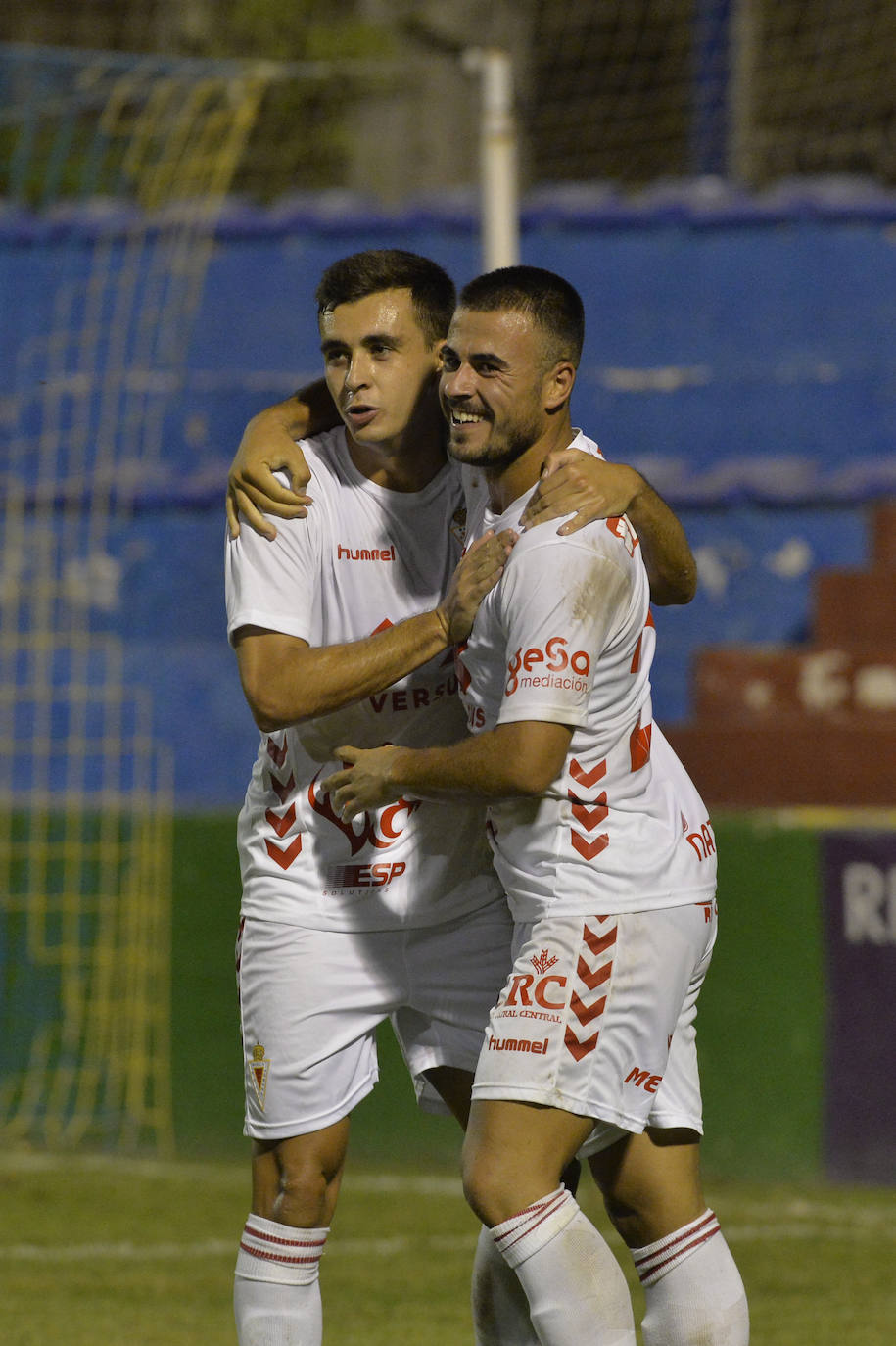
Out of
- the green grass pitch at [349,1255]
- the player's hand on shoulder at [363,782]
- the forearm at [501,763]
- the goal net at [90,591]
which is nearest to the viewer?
the forearm at [501,763]

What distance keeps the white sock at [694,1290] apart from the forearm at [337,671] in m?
1.13

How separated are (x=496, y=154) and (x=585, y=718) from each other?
17.2ft

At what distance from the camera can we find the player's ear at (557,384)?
142 inches

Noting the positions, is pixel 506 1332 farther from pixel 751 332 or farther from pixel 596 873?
pixel 751 332

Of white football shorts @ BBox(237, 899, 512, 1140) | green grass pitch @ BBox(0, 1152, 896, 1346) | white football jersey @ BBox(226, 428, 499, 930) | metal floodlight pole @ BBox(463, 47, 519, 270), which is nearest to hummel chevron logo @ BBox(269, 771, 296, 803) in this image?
white football jersey @ BBox(226, 428, 499, 930)

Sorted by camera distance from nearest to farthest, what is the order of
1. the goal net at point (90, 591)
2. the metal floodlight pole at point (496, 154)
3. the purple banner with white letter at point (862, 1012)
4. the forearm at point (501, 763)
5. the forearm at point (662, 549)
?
1. the forearm at point (501, 763)
2. the forearm at point (662, 549)
3. the purple banner with white letter at point (862, 1012)
4. the goal net at point (90, 591)
5. the metal floodlight pole at point (496, 154)

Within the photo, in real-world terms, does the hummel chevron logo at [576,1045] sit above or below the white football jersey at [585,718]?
below

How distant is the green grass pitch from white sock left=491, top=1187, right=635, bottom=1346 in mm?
1518

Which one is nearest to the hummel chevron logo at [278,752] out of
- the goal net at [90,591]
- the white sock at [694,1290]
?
the white sock at [694,1290]

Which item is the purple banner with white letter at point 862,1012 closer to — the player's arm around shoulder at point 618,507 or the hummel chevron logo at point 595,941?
the player's arm around shoulder at point 618,507

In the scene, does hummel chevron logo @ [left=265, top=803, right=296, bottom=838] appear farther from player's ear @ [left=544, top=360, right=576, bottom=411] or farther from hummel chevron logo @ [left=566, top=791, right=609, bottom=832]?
player's ear @ [left=544, top=360, right=576, bottom=411]

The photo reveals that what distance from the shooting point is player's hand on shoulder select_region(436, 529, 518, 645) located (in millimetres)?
3592

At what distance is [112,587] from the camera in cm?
1030

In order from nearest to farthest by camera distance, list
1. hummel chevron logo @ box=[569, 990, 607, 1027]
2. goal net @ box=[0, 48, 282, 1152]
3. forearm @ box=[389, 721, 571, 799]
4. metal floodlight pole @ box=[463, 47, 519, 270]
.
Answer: forearm @ box=[389, 721, 571, 799], hummel chevron logo @ box=[569, 990, 607, 1027], goal net @ box=[0, 48, 282, 1152], metal floodlight pole @ box=[463, 47, 519, 270]
